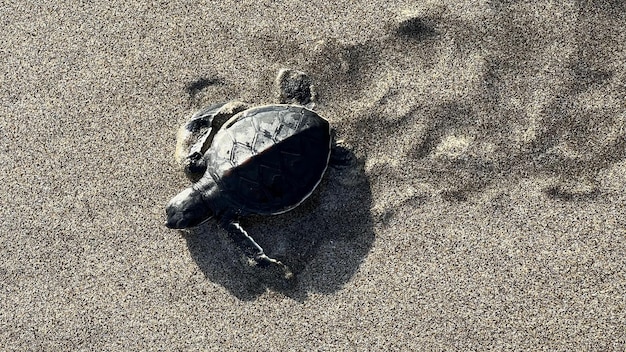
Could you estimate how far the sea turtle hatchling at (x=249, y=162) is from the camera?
4.04 meters

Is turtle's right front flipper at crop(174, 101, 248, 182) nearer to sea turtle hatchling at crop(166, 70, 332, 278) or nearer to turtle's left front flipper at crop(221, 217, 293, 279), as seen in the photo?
sea turtle hatchling at crop(166, 70, 332, 278)

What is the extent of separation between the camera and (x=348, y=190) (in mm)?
4453

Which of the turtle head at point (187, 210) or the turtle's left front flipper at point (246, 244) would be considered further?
the turtle's left front flipper at point (246, 244)

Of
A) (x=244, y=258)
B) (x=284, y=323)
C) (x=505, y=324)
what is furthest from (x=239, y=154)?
(x=505, y=324)

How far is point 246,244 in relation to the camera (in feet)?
14.2

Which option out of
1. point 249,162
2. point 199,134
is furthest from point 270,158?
point 199,134

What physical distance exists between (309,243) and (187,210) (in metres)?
1.04

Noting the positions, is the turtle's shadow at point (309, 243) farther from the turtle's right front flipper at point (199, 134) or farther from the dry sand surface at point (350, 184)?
the turtle's right front flipper at point (199, 134)

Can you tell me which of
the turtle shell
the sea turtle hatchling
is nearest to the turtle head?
the sea turtle hatchling

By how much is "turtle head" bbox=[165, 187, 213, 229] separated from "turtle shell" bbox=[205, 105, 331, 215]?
0.19m

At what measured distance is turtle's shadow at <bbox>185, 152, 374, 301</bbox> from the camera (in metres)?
4.43

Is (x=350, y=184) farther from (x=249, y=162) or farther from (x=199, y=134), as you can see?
(x=199, y=134)

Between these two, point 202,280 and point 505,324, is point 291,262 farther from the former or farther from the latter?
point 505,324

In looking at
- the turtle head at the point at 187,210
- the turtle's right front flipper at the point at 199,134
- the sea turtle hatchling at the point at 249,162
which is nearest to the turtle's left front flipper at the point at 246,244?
the sea turtle hatchling at the point at 249,162
